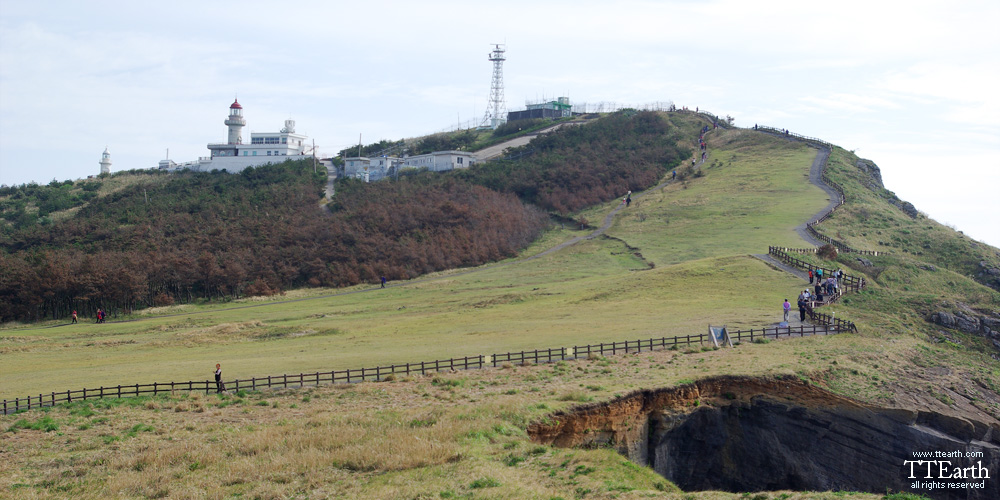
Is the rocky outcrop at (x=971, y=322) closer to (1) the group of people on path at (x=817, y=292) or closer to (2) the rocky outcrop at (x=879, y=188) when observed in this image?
(1) the group of people on path at (x=817, y=292)

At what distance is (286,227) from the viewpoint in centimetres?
9131

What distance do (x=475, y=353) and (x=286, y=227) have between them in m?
56.9

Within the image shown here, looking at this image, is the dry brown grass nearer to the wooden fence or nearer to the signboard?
the wooden fence

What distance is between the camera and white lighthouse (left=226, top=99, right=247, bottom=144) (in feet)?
453

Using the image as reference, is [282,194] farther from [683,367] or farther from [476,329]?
[683,367]

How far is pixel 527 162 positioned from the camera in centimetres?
12094

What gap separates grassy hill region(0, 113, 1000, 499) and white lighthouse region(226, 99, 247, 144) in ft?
252

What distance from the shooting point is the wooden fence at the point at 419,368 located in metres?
33.3

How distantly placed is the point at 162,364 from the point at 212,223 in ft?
185

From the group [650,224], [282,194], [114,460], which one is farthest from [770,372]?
[282,194]

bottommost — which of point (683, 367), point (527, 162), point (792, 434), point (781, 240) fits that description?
point (792, 434)

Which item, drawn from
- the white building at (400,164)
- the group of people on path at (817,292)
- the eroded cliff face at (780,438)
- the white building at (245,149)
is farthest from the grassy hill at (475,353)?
the white building at (245,149)

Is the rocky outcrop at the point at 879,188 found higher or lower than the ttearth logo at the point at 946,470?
higher

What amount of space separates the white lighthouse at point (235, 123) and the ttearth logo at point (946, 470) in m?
131
